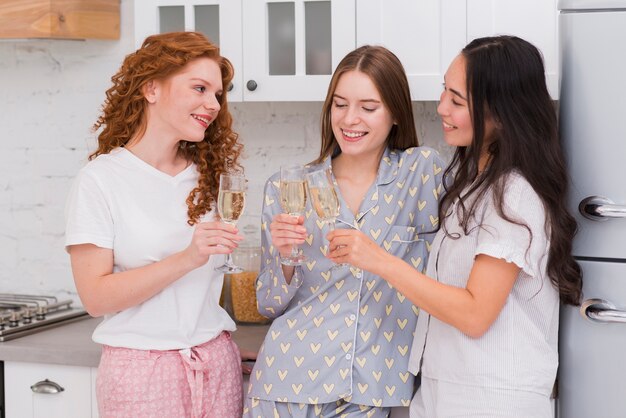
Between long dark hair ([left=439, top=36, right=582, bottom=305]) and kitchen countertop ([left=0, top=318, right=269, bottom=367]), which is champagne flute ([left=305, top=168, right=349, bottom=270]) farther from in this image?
kitchen countertop ([left=0, top=318, right=269, bottom=367])

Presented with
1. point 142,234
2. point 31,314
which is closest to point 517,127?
point 142,234

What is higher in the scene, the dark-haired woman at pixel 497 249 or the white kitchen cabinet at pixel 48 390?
the dark-haired woman at pixel 497 249

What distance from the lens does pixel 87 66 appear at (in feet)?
10.1

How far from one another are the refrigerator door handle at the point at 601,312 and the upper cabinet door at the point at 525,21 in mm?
648

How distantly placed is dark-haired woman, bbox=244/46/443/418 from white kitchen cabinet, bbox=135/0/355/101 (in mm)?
380

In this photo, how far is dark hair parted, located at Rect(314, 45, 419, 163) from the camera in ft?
6.75

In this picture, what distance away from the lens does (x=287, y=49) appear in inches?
99.0

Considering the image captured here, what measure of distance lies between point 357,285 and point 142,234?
0.51 meters

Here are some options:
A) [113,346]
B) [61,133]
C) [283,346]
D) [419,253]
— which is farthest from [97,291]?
[61,133]

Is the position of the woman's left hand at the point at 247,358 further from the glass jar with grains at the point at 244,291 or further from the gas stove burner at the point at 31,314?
the gas stove burner at the point at 31,314

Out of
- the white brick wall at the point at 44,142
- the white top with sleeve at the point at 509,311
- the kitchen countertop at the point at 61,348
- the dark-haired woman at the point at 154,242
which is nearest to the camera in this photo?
the white top with sleeve at the point at 509,311

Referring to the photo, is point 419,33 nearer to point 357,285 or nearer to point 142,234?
point 357,285

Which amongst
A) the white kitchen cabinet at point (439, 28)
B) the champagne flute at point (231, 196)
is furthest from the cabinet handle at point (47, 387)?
the white kitchen cabinet at point (439, 28)

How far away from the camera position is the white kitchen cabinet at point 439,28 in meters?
2.28
